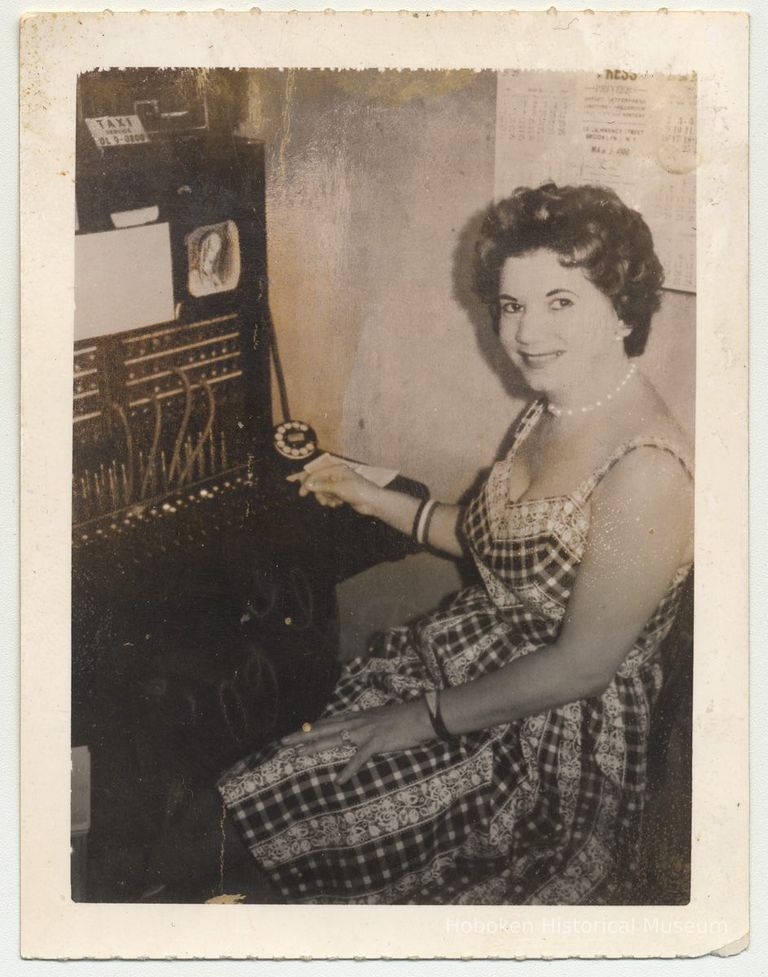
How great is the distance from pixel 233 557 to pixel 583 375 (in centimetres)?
62

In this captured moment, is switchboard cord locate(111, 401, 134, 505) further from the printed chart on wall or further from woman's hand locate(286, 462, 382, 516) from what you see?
the printed chart on wall

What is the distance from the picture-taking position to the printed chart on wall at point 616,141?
5.55 ft

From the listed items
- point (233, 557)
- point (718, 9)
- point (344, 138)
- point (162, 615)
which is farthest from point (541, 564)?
point (718, 9)

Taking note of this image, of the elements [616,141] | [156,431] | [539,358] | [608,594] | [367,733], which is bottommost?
[367,733]

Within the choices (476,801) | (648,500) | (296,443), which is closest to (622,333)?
(648,500)

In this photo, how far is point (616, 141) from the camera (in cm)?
170

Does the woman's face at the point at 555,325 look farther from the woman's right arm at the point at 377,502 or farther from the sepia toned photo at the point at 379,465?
the woman's right arm at the point at 377,502

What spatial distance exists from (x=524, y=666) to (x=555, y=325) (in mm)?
530

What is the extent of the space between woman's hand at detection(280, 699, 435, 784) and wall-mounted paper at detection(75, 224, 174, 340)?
0.69 metres

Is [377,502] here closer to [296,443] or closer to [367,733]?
[296,443]

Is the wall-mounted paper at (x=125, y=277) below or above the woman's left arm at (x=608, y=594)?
above

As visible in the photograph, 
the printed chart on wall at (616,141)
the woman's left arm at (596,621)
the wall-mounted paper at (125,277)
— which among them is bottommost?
the woman's left arm at (596,621)

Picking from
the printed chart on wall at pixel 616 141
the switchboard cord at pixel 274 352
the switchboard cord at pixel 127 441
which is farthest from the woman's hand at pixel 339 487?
the printed chart on wall at pixel 616 141

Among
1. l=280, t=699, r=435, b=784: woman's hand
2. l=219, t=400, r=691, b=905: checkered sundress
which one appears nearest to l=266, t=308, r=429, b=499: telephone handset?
l=219, t=400, r=691, b=905: checkered sundress
